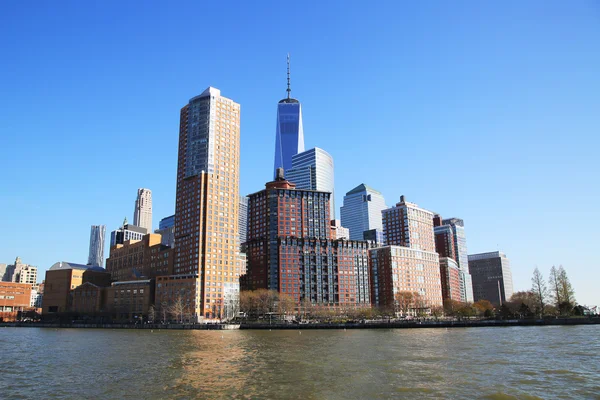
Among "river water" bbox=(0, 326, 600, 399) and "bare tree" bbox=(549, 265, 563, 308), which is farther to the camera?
"bare tree" bbox=(549, 265, 563, 308)

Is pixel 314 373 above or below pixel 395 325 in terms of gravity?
below

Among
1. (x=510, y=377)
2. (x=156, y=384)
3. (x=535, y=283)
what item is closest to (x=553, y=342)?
(x=510, y=377)

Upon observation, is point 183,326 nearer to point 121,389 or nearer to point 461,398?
point 121,389

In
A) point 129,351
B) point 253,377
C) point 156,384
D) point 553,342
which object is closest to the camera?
point 156,384

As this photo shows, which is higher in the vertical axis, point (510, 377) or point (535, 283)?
point (535, 283)

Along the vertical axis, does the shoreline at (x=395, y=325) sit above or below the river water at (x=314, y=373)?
above

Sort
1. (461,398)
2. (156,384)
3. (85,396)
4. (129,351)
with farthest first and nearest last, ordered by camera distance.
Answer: (129,351), (156,384), (85,396), (461,398)

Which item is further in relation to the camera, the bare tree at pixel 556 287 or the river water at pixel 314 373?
the bare tree at pixel 556 287

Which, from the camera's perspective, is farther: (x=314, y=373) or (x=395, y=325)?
(x=395, y=325)

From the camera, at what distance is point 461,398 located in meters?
42.2

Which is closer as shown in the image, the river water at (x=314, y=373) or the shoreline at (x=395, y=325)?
the river water at (x=314, y=373)

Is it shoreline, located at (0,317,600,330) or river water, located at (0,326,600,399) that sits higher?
shoreline, located at (0,317,600,330)

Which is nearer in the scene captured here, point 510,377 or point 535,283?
point 510,377

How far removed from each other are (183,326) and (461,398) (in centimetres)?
16508
